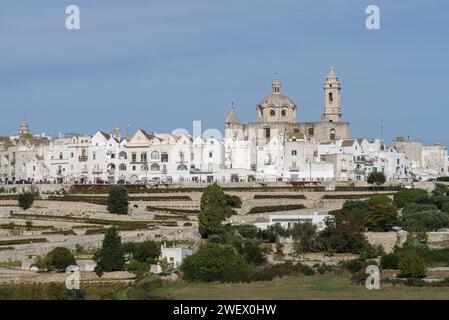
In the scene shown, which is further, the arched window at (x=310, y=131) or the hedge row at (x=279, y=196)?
the arched window at (x=310, y=131)

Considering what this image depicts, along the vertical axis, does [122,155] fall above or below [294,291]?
above

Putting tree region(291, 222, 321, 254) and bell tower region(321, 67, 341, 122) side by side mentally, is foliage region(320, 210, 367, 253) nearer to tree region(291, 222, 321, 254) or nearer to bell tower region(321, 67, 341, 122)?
tree region(291, 222, 321, 254)

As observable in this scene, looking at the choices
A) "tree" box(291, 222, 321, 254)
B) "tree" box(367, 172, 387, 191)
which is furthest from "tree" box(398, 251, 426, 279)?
"tree" box(367, 172, 387, 191)

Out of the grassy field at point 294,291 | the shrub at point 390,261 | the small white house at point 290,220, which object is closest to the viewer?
the grassy field at point 294,291

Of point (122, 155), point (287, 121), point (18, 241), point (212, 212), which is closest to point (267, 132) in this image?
point (287, 121)

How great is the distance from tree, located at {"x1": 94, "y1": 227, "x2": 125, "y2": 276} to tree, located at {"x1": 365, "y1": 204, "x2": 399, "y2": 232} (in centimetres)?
1373

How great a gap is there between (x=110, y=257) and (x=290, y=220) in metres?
14.9

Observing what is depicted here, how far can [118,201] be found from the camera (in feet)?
247

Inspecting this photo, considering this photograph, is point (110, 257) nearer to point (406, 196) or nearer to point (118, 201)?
point (118, 201)

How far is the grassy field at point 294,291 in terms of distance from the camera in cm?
4978

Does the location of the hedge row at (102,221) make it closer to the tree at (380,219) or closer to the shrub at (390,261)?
the tree at (380,219)

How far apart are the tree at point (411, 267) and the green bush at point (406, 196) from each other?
18.3 metres

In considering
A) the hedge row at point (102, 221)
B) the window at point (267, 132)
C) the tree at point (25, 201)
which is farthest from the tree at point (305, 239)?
the window at point (267, 132)

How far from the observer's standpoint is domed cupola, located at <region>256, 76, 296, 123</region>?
98.2 metres
